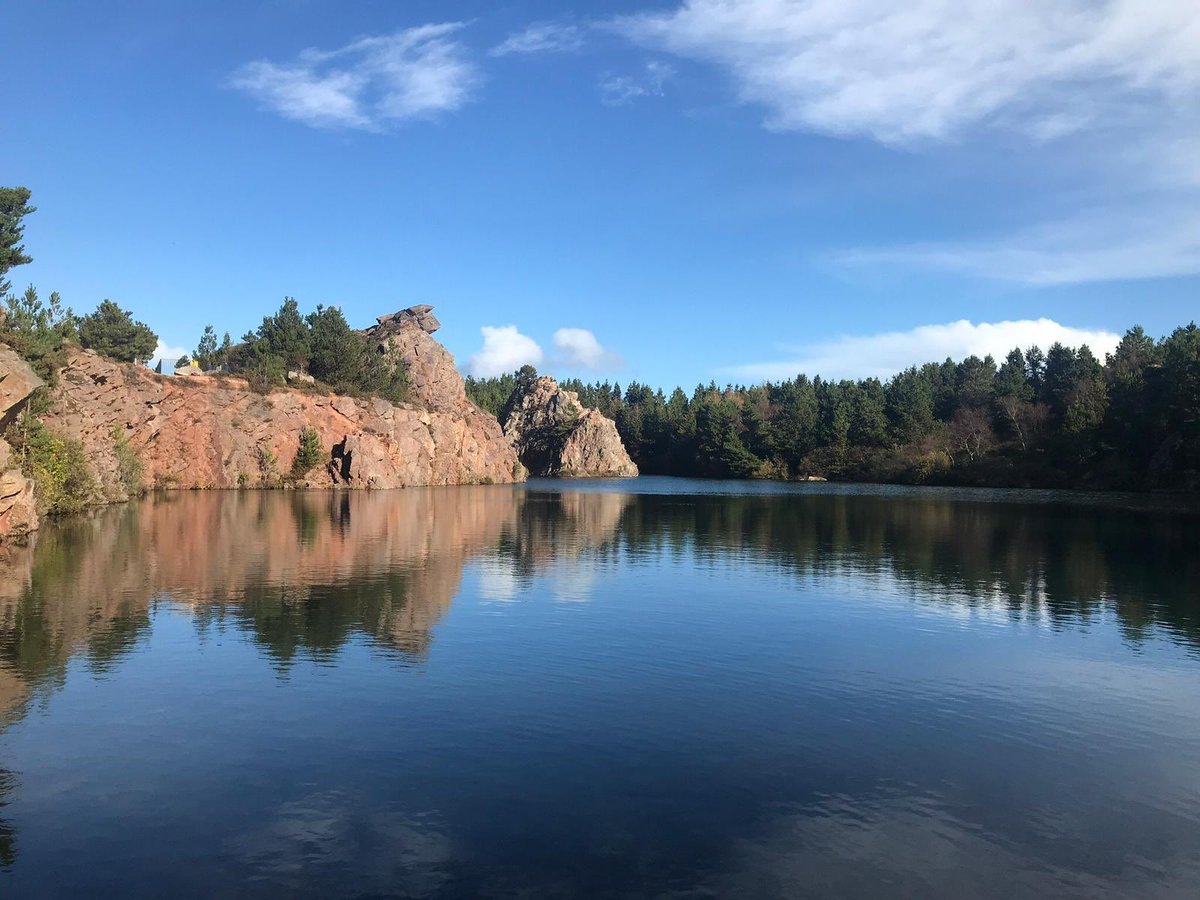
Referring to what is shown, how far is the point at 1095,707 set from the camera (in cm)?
1736

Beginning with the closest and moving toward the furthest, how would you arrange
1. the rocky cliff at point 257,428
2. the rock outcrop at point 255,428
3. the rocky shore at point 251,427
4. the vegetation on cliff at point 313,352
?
the rocky shore at point 251,427
the rocky cliff at point 257,428
the rock outcrop at point 255,428
the vegetation on cliff at point 313,352

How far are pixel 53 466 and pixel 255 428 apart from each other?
49.9 meters

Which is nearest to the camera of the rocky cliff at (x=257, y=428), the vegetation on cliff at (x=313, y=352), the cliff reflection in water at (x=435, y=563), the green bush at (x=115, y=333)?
the cliff reflection in water at (x=435, y=563)

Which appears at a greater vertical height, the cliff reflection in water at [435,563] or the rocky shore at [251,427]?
the rocky shore at [251,427]

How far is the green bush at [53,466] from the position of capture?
143 ft

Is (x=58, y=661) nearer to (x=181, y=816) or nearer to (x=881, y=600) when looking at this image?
(x=181, y=816)

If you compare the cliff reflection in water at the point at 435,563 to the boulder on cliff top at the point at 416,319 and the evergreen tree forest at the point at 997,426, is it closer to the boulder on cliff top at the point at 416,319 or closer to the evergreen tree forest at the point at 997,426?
the evergreen tree forest at the point at 997,426

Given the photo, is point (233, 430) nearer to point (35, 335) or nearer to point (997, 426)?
point (35, 335)

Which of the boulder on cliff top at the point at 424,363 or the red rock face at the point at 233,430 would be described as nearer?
the red rock face at the point at 233,430

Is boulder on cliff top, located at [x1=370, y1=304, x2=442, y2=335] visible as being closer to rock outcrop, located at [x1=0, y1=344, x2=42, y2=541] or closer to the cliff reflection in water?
the cliff reflection in water

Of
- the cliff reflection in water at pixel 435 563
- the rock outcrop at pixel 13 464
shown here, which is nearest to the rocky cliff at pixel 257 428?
the rock outcrop at pixel 13 464

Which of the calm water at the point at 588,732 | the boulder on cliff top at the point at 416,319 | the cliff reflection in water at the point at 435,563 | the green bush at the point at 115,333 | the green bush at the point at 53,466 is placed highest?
the boulder on cliff top at the point at 416,319

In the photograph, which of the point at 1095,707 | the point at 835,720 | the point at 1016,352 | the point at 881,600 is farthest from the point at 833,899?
the point at 1016,352

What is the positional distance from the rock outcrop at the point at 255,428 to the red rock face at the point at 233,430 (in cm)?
12
